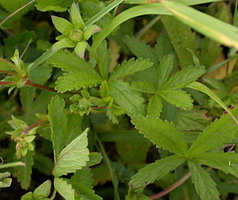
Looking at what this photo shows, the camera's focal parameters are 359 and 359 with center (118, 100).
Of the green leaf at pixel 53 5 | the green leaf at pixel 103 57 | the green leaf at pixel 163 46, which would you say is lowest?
the green leaf at pixel 103 57

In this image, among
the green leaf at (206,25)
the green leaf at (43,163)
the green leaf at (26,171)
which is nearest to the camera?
the green leaf at (206,25)

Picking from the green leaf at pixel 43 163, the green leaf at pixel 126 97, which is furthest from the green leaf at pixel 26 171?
the green leaf at pixel 126 97

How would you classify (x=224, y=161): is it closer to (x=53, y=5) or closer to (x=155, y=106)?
(x=155, y=106)

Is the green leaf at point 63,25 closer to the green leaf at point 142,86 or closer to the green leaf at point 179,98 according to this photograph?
the green leaf at point 142,86

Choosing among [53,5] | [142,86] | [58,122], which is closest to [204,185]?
[142,86]

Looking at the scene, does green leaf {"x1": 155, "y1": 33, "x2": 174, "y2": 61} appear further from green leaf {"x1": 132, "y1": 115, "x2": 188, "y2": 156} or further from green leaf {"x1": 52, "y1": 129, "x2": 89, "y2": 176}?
green leaf {"x1": 52, "y1": 129, "x2": 89, "y2": 176}

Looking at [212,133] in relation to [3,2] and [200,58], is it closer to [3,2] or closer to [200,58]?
[200,58]

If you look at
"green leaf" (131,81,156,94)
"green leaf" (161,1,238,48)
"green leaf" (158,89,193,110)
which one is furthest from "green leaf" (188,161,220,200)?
"green leaf" (161,1,238,48)

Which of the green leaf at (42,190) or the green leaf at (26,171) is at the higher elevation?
the green leaf at (26,171)
